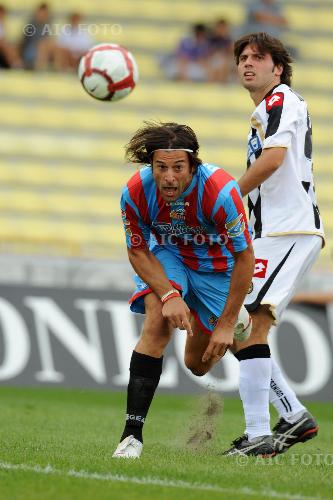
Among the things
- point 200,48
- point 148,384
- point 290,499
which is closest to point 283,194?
point 148,384

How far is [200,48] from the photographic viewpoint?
1753cm

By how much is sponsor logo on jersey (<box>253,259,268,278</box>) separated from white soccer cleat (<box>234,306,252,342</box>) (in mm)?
383

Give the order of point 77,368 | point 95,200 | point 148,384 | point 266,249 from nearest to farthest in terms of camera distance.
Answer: point 148,384 → point 266,249 → point 77,368 → point 95,200

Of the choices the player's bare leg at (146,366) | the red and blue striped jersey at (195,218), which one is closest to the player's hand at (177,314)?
the player's bare leg at (146,366)

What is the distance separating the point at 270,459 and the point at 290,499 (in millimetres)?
1708

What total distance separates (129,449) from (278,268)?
1.50 metres

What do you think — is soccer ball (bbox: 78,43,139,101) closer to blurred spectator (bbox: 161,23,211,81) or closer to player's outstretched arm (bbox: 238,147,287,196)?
player's outstretched arm (bbox: 238,147,287,196)

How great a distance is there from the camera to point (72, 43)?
1708 centimetres

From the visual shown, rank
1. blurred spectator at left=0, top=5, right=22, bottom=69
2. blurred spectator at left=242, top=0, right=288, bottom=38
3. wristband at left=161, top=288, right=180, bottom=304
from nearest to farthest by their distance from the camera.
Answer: wristband at left=161, top=288, right=180, bottom=304
blurred spectator at left=0, top=5, right=22, bottom=69
blurred spectator at left=242, top=0, right=288, bottom=38

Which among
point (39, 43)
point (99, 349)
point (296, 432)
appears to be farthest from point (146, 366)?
point (39, 43)

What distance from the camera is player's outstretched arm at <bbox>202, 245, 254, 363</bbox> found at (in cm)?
595

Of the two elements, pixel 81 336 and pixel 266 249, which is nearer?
pixel 266 249

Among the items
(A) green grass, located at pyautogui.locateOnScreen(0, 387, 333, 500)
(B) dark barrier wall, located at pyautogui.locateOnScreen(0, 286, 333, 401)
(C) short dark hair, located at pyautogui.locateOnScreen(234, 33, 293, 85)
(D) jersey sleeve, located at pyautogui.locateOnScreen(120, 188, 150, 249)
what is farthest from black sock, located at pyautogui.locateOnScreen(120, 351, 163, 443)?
(B) dark barrier wall, located at pyautogui.locateOnScreen(0, 286, 333, 401)

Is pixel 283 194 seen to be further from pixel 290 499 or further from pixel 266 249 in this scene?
pixel 290 499
